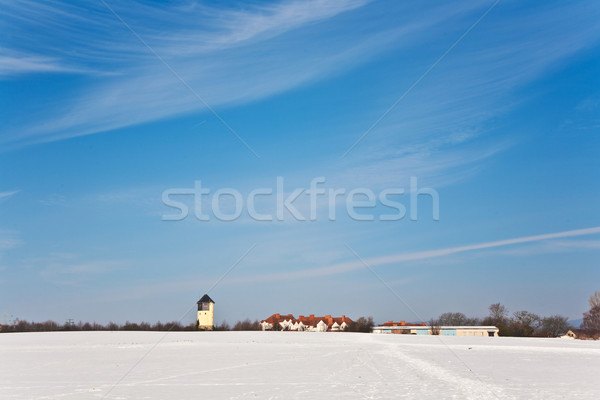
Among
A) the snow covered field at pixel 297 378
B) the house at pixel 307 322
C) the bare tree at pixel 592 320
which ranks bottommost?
the house at pixel 307 322

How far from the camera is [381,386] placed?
13.5 meters

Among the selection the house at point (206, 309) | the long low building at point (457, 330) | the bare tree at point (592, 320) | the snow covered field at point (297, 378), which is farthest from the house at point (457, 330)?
the snow covered field at point (297, 378)

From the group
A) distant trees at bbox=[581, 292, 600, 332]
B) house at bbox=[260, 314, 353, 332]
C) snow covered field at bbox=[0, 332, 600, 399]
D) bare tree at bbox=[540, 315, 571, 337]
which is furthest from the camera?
house at bbox=[260, 314, 353, 332]

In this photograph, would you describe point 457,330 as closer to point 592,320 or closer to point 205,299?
point 592,320

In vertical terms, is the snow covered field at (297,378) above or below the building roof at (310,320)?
above

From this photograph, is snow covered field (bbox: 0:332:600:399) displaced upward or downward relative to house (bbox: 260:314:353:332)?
upward

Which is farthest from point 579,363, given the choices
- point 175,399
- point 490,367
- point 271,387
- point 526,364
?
point 175,399

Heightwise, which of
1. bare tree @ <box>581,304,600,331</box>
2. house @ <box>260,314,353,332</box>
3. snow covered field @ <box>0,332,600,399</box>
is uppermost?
snow covered field @ <box>0,332,600,399</box>

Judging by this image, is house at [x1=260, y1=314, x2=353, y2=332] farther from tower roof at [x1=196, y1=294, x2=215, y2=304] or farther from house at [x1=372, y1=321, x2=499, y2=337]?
tower roof at [x1=196, y1=294, x2=215, y2=304]

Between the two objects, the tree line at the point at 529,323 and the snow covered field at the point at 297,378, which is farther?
the tree line at the point at 529,323

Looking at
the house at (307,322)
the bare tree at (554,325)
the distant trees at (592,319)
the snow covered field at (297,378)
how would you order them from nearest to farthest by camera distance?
1. the snow covered field at (297,378)
2. the distant trees at (592,319)
3. the bare tree at (554,325)
4. the house at (307,322)

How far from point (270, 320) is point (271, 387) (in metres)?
124

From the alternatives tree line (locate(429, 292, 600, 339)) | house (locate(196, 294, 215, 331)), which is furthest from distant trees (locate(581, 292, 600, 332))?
house (locate(196, 294, 215, 331))

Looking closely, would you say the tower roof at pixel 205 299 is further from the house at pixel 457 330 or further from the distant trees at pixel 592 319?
the distant trees at pixel 592 319
